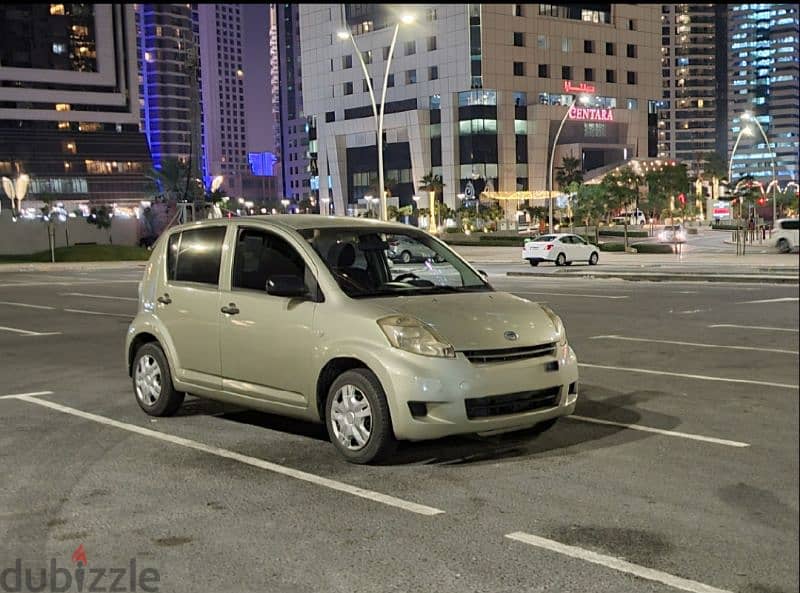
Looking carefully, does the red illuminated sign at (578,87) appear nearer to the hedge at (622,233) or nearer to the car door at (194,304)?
the hedge at (622,233)

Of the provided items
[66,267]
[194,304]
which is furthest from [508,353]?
[66,267]

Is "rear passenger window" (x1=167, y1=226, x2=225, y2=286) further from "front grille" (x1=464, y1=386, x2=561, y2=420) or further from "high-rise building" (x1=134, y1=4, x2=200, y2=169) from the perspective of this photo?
"high-rise building" (x1=134, y1=4, x2=200, y2=169)

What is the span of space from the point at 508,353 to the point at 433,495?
1220 mm

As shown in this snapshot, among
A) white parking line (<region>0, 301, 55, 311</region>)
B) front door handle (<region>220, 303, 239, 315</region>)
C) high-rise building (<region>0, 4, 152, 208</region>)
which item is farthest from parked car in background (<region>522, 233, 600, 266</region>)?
high-rise building (<region>0, 4, 152, 208</region>)

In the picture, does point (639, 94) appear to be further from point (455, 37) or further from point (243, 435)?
point (243, 435)

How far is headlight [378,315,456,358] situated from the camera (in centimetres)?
619

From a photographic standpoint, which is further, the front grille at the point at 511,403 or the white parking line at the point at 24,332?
the white parking line at the point at 24,332

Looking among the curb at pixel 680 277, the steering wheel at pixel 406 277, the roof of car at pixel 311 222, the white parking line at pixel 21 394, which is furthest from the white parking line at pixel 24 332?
the curb at pixel 680 277

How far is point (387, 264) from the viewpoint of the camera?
7.38 metres

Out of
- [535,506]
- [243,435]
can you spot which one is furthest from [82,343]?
[535,506]

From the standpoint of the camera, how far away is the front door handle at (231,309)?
24.1ft

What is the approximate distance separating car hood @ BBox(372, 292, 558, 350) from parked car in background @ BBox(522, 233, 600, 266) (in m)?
31.9

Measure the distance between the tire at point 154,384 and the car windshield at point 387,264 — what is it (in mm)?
2039

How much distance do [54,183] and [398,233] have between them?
5049 inches
